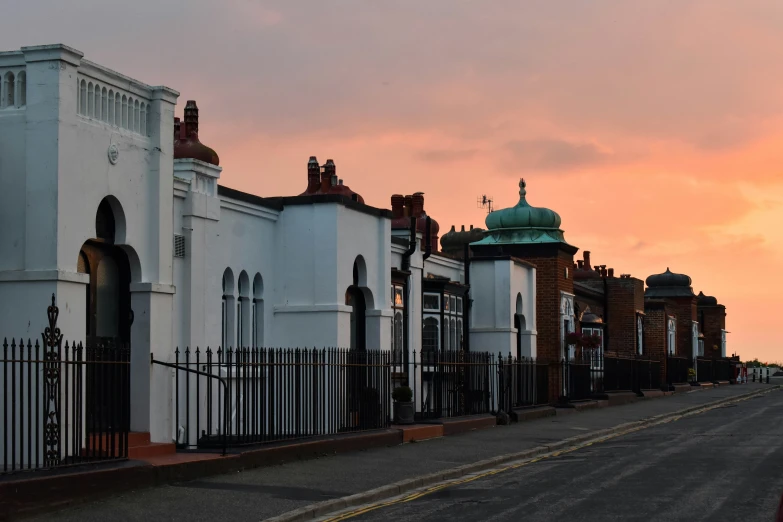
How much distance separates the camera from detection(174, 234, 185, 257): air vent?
66.7 feet

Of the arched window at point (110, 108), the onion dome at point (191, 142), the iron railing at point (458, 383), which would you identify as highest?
the onion dome at point (191, 142)

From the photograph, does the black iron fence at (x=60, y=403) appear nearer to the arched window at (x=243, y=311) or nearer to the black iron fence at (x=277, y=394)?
the black iron fence at (x=277, y=394)

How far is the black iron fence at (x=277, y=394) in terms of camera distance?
18.4m

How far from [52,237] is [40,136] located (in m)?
1.29

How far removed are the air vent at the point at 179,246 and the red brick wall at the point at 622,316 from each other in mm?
39192

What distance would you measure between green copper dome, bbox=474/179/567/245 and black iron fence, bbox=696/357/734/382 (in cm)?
3286

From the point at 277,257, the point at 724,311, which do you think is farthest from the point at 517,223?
the point at 724,311

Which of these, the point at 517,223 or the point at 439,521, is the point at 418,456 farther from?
the point at 517,223

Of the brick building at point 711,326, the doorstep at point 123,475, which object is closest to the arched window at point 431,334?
the doorstep at point 123,475

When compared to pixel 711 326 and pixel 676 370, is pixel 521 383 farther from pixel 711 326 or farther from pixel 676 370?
pixel 711 326

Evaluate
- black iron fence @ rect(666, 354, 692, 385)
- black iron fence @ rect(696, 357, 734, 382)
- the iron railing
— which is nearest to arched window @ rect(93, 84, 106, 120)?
the iron railing

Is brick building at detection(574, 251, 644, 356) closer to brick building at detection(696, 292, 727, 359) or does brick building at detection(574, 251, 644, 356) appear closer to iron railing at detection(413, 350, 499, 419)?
iron railing at detection(413, 350, 499, 419)

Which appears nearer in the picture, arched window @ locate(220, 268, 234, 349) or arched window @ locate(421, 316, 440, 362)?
arched window @ locate(220, 268, 234, 349)

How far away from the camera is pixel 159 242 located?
59.4 ft
